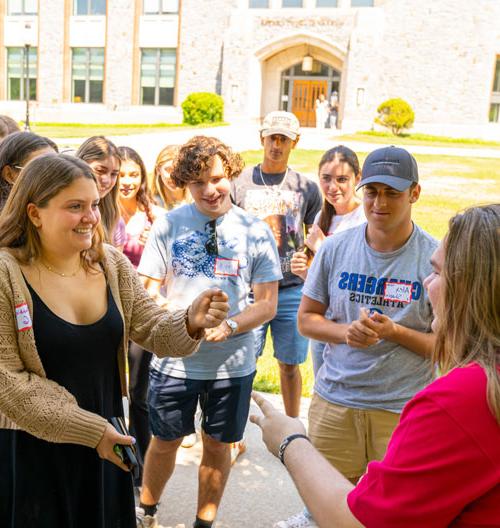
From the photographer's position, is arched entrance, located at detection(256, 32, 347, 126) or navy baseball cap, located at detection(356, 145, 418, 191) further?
arched entrance, located at detection(256, 32, 347, 126)

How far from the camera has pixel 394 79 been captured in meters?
32.5

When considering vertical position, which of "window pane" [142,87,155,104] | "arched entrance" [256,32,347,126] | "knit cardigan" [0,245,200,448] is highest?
"arched entrance" [256,32,347,126]

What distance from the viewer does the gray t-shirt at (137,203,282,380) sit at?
3.44 meters

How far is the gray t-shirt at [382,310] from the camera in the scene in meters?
3.05

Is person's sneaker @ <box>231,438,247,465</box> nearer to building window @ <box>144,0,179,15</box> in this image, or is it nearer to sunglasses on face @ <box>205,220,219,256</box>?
sunglasses on face @ <box>205,220,219,256</box>

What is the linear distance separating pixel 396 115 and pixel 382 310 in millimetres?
28938

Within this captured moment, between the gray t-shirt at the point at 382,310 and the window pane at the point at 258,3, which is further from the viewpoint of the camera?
the window pane at the point at 258,3

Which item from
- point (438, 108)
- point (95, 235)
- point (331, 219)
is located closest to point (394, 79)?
point (438, 108)

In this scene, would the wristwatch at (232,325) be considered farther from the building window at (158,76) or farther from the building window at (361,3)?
the building window at (158,76)

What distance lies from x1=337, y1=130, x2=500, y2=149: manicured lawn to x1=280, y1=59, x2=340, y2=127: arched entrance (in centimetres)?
566

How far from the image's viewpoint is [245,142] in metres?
24.1

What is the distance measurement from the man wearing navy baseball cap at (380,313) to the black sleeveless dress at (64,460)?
1100 millimetres

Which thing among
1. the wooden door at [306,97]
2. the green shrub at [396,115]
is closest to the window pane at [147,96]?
the wooden door at [306,97]

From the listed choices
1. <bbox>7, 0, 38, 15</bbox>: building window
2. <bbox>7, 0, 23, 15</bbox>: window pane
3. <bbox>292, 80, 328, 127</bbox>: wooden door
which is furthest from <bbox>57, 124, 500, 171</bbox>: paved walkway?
<bbox>7, 0, 23, 15</bbox>: window pane
